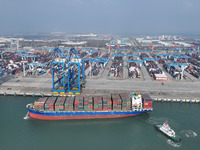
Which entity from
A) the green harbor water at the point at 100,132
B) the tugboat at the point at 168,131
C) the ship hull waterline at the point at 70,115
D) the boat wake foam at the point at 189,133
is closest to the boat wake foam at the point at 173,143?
the green harbor water at the point at 100,132

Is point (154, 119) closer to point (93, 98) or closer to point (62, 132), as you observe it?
point (93, 98)

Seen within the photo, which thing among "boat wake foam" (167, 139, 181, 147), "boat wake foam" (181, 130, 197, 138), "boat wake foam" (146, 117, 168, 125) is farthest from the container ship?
"boat wake foam" (167, 139, 181, 147)

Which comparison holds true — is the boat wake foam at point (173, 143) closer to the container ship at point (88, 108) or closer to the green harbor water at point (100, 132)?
the green harbor water at point (100, 132)

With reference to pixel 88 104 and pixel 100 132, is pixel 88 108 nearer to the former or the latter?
pixel 88 104

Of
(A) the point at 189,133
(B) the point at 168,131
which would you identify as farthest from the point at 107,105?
(A) the point at 189,133

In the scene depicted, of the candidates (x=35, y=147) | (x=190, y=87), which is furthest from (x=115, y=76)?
(x=35, y=147)
